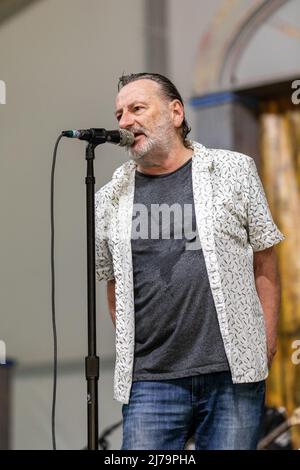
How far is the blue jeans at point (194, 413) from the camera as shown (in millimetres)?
2264

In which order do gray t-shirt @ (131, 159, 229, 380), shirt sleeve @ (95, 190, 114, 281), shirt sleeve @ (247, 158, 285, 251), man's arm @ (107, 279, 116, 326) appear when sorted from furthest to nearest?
man's arm @ (107, 279, 116, 326), shirt sleeve @ (95, 190, 114, 281), shirt sleeve @ (247, 158, 285, 251), gray t-shirt @ (131, 159, 229, 380)

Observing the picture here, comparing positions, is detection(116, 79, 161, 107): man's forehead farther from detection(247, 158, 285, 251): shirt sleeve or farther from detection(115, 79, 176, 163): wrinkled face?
detection(247, 158, 285, 251): shirt sleeve

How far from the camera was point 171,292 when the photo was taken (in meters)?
2.28

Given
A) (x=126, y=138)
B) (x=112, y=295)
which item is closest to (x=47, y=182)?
(x=112, y=295)

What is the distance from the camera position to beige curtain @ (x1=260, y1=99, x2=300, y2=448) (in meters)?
4.27

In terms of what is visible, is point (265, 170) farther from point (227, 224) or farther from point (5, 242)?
point (227, 224)

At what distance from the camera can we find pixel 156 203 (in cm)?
237

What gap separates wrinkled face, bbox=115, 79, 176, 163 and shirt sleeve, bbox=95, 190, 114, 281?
0.67 feet

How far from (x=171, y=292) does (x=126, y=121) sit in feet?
1.66

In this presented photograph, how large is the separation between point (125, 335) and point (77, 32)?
82.9 inches

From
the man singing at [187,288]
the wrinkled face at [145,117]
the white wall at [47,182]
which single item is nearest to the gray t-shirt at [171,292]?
the man singing at [187,288]

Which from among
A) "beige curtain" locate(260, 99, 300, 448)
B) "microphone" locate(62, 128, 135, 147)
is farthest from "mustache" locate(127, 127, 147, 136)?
"beige curtain" locate(260, 99, 300, 448)

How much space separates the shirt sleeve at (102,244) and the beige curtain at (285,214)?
6.13ft

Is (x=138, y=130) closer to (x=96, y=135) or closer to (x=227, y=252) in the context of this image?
(x=96, y=135)
